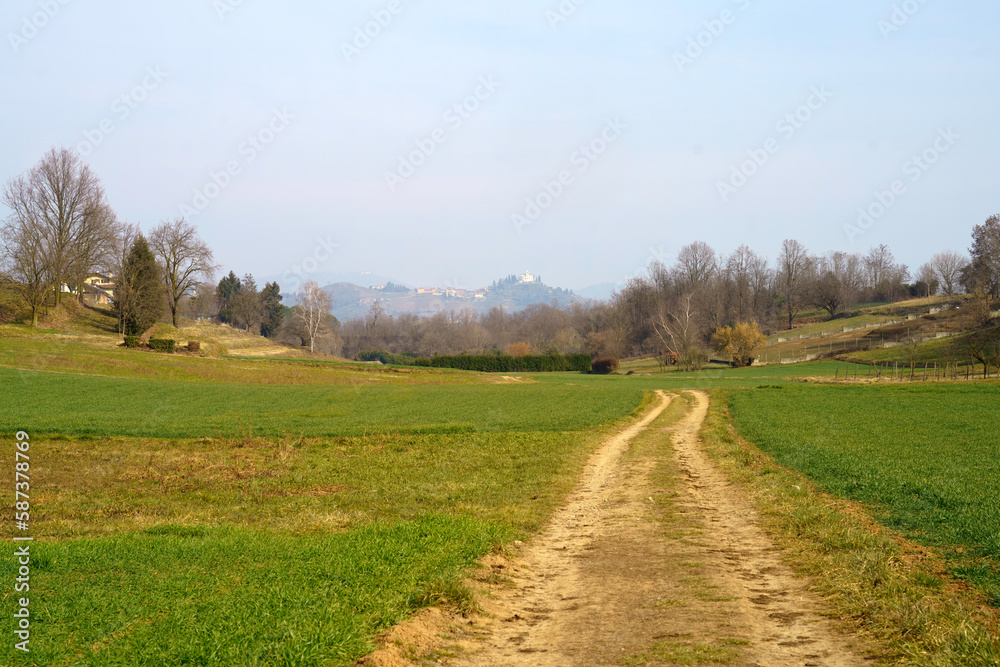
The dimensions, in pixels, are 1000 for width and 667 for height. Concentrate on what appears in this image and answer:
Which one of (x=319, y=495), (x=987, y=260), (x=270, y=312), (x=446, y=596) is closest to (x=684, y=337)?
(x=987, y=260)

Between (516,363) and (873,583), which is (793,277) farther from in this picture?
(873,583)

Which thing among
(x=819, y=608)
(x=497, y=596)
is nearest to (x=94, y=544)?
(x=497, y=596)

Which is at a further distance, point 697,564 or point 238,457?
point 238,457

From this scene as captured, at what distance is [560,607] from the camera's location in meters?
7.77

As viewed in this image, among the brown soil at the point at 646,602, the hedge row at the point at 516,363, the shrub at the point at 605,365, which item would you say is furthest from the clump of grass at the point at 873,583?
the hedge row at the point at 516,363

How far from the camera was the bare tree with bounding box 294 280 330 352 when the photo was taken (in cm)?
11225

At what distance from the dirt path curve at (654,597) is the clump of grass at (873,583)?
370mm

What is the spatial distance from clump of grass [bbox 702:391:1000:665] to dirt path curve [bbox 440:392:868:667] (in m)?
0.37

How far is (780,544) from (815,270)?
169069 mm

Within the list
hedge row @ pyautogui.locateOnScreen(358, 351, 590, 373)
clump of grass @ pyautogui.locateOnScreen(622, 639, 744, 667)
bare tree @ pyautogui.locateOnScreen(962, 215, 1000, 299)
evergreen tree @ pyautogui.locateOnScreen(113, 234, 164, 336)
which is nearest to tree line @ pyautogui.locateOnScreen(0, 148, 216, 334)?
evergreen tree @ pyautogui.locateOnScreen(113, 234, 164, 336)

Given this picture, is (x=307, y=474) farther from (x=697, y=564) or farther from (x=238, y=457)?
(x=697, y=564)

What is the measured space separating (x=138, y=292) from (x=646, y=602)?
77642 millimetres

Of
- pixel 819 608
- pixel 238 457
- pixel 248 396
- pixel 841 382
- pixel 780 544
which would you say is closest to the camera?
pixel 819 608

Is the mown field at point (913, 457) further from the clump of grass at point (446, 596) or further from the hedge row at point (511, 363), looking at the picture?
the hedge row at point (511, 363)
